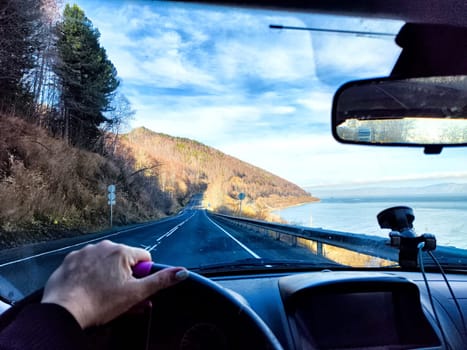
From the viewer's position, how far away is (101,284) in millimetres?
1359

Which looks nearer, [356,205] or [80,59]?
[356,205]

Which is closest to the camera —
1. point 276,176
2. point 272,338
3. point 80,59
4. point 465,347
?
point 272,338

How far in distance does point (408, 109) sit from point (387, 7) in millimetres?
830

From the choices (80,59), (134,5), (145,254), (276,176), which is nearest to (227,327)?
(145,254)

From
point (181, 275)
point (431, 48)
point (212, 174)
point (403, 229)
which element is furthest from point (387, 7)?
point (212, 174)

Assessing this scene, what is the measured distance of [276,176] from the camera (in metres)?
7.23

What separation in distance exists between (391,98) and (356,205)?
6378 millimetres

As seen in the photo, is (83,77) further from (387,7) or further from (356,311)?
(356,311)

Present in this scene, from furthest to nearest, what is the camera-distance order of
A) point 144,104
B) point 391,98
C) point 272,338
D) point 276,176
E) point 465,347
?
point 276,176
point 144,104
point 465,347
point 391,98
point 272,338

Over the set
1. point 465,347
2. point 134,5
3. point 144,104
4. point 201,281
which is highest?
point 134,5

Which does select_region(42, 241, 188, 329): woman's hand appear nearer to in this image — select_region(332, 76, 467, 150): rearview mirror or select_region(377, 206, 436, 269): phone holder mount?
select_region(332, 76, 467, 150): rearview mirror

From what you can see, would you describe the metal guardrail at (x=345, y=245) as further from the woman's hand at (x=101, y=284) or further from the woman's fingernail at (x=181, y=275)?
the woman's hand at (x=101, y=284)

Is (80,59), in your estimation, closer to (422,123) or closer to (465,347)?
(422,123)

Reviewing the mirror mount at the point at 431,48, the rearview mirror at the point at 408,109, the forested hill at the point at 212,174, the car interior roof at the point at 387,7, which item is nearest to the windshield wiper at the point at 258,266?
the rearview mirror at the point at 408,109
